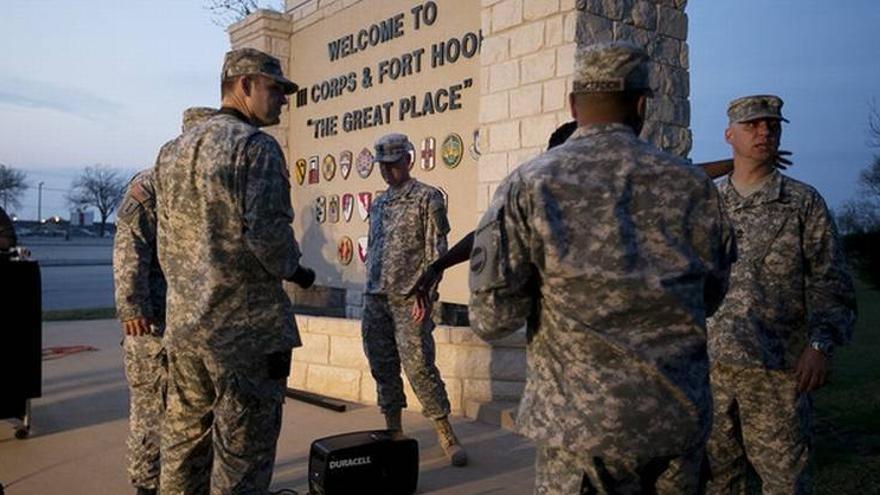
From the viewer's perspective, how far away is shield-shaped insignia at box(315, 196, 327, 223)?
8812mm

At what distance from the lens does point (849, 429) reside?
17.2 ft

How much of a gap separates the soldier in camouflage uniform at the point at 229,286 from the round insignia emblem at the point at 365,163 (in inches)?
204

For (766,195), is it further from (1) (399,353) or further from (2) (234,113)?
(1) (399,353)

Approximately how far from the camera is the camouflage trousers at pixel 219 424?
2.69 meters

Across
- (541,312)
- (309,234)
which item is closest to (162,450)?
(541,312)

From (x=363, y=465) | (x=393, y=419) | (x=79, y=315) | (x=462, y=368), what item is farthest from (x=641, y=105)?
(x=79, y=315)

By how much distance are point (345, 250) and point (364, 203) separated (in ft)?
2.31

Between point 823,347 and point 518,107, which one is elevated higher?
point 518,107

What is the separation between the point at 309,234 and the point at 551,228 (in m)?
7.57

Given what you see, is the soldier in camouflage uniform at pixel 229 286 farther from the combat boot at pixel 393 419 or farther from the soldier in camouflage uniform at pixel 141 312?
the combat boot at pixel 393 419

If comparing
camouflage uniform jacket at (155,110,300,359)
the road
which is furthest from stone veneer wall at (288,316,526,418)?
the road

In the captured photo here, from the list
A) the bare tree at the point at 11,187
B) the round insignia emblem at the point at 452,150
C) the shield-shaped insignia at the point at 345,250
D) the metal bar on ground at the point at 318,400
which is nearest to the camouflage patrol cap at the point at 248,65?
the metal bar on ground at the point at 318,400

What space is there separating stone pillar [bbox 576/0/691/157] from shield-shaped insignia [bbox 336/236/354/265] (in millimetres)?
3960

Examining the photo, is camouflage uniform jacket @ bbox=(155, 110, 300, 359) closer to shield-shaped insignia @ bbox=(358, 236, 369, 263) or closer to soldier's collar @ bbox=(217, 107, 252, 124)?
soldier's collar @ bbox=(217, 107, 252, 124)
